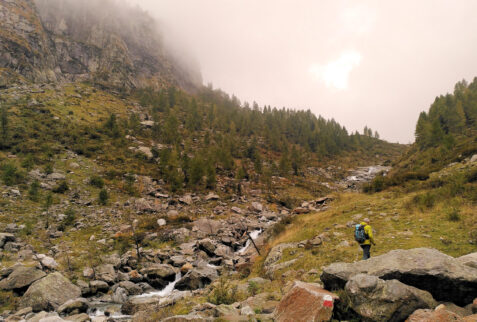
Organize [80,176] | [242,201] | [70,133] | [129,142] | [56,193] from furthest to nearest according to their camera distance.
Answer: [129,142], [70,133], [242,201], [80,176], [56,193]

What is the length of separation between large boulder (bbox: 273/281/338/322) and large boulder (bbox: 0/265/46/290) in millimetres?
18353

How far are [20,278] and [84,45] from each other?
15642 cm

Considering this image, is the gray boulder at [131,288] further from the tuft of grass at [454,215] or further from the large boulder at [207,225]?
the tuft of grass at [454,215]

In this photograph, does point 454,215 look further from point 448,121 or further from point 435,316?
point 448,121

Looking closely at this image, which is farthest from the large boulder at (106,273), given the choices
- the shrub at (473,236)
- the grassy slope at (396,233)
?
the shrub at (473,236)

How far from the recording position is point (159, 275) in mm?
19094

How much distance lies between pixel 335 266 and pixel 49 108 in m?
77.6

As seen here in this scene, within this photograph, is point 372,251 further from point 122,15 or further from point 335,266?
point 122,15

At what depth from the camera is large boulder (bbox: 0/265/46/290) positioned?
14.4 metres

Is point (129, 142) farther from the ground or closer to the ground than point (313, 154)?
closer to the ground

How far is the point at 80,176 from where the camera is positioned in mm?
37156

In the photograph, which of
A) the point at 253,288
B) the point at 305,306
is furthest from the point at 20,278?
the point at 305,306

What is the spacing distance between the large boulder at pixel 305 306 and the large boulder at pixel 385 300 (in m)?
0.61

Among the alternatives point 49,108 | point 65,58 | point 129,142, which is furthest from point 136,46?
point 129,142
